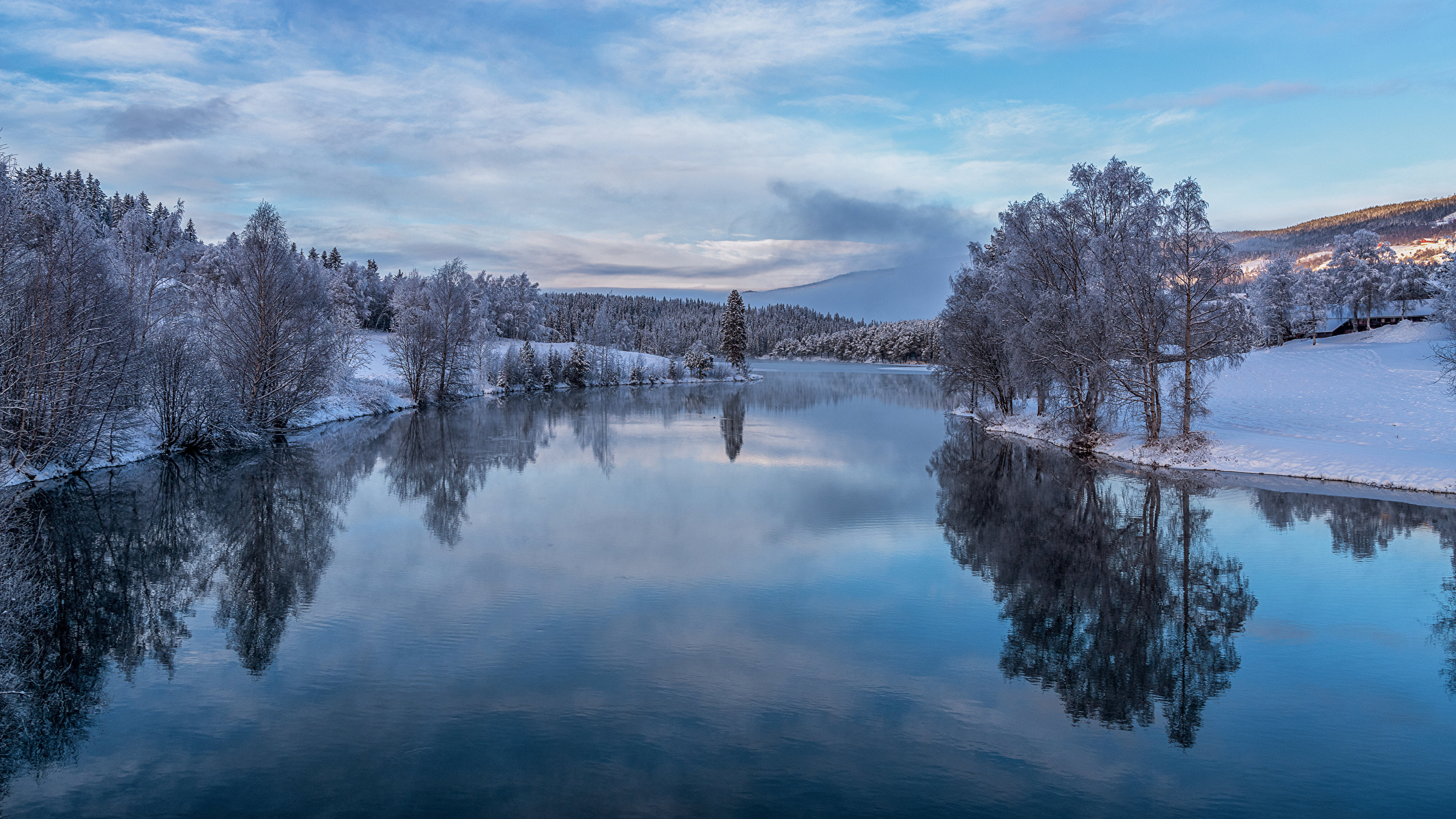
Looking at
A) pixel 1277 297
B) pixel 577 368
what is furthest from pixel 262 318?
pixel 1277 297

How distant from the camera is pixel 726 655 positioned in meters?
9.89

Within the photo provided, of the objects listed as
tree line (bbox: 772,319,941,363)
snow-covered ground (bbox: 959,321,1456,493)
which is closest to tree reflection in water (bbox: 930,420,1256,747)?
snow-covered ground (bbox: 959,321,1456,493)

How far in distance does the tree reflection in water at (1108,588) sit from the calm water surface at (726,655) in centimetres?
8

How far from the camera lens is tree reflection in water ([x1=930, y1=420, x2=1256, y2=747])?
29.8ft

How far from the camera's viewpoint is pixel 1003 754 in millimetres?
7477

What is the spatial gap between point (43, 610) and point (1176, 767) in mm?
14620

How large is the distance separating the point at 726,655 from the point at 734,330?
8627 cm

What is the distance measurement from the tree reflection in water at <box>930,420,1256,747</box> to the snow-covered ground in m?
4.59

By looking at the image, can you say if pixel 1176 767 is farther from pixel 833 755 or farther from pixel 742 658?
pixel 742 658

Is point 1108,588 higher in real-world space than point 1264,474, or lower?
lower

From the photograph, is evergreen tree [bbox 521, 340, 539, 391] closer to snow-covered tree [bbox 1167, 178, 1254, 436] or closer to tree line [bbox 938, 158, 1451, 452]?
tree line [bbox 938, 158, 1451, 452]

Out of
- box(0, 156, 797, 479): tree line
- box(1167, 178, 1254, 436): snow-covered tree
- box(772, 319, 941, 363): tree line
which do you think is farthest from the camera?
box(772, 319, 941, 363): tree line

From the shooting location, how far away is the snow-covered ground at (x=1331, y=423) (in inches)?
935

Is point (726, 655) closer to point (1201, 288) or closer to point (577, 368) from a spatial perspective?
point (1201, 288)
